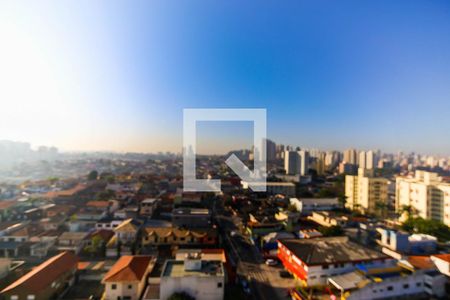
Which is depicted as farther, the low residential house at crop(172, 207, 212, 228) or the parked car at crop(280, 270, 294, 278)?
the low residential house at crop(172, 207, 212, 228)

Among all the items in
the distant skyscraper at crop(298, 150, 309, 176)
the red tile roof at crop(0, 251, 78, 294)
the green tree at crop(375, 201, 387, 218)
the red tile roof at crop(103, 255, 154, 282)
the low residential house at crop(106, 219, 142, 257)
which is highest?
the distant skyscraper at crop(298, 150, 309, 176)

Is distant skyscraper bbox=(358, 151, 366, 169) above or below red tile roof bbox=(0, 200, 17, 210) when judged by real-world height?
above

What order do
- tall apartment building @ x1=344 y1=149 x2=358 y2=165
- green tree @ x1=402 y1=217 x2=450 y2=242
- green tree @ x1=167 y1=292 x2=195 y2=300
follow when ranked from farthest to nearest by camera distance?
tall apartment building @ x1=344 y1=149 x2=358 y2=165, green tree @ x1=402 y1=217 x2=450 y2=242, green tree @ x1=167 y1=292 x2=195 y2=300

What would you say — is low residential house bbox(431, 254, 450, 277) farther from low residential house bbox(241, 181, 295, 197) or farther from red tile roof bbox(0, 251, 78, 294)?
low residential house bbox(241, 181, 295, 197)

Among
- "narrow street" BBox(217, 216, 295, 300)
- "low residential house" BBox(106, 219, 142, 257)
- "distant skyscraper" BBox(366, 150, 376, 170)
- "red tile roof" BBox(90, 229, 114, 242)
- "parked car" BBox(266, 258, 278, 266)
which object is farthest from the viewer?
"distant skyscraper" BBox(366, 150, 376, 170)

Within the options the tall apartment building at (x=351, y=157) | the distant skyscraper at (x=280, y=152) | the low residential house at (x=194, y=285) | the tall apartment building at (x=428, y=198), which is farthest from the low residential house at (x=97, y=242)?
the tall apartment building at (x=351, y=157)

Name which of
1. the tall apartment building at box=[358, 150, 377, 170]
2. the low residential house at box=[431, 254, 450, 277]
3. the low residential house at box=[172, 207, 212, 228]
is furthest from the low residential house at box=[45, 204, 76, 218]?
the tall apartment building at box=[358, 150, 377, 170]
